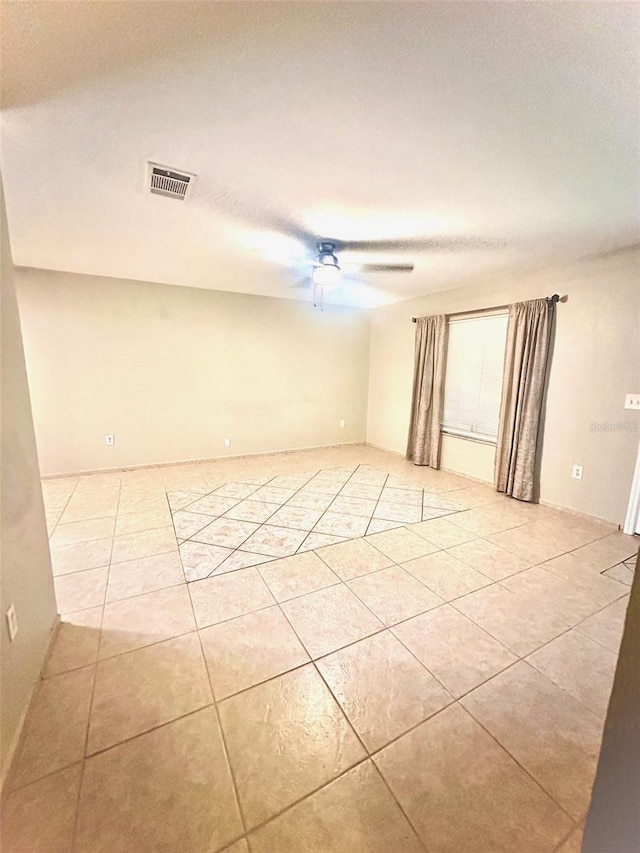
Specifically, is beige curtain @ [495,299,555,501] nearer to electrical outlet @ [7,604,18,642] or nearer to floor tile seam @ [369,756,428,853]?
floor tile seam @ [369,756,428,853]

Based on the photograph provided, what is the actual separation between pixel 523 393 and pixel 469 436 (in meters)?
0.91

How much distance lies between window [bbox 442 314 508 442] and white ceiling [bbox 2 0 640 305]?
1372mm

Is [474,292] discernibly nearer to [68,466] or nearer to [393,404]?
[393,404]

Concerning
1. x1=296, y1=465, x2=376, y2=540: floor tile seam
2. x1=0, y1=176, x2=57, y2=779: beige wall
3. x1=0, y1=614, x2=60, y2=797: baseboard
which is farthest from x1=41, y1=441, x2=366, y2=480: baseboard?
x1=0, y1=176, x2=57, y2=779: beige wall

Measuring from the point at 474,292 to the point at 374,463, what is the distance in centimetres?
252

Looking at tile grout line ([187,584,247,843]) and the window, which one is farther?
the window

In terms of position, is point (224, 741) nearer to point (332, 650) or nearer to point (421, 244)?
point (332, 650)

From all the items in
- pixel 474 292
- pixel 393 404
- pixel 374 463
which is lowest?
pixel 374 463

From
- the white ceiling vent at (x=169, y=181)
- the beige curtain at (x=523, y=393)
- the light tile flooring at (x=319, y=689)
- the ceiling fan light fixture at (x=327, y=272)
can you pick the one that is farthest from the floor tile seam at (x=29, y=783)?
the beige curtain at (x=523, y=393)

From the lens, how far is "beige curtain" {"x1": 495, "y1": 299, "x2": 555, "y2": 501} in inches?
130

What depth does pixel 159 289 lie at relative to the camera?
166 inches

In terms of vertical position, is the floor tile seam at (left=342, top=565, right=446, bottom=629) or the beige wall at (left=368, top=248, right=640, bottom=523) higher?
the beige wall at (left=368, top=248, right=640, bottom=523)

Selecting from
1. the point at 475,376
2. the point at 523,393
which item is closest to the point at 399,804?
the point at 523,393

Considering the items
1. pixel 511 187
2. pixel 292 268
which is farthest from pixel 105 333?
pixel 511 187
